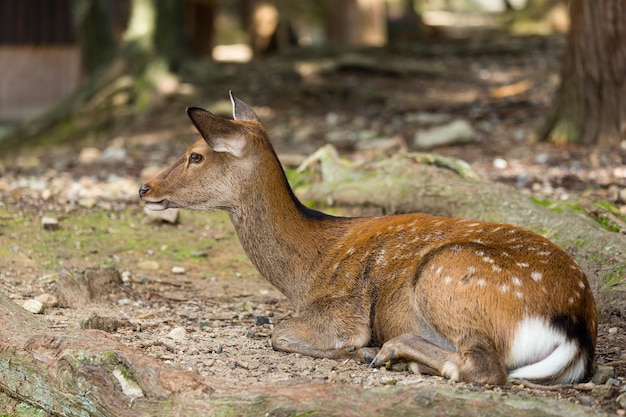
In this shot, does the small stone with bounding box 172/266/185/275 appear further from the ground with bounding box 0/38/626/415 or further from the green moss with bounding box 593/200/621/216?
the green moss with bounding box 593/200/621/216

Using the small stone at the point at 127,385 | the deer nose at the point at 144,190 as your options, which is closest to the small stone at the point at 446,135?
the deer nose at the point at 144,190

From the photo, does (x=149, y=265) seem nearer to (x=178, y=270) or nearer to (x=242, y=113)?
(x=178, y=270)

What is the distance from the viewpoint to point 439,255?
4555mm

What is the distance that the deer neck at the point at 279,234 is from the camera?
521cm

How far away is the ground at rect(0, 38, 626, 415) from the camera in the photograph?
4.82 metres

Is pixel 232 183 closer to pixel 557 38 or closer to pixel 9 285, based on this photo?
pixel 9 285

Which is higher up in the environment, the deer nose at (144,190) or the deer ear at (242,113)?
the deer ear at (242,113)

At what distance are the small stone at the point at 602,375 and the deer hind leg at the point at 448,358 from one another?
452 millimetres

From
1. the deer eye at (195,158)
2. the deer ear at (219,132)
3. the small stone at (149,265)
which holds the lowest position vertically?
the small stone at (149,265)

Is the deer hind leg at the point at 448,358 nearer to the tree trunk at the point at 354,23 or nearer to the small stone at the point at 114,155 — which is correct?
the small stone at the point at 114,155

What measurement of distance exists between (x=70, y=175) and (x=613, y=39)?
5.62 meters

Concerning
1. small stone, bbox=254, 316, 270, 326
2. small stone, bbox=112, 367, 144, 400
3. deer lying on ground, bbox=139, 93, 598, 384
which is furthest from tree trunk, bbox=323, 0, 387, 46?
small stone, bbox=112, 367, 144, 400

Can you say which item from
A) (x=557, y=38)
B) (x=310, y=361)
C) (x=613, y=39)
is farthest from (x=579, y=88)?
(x=557, y=38)

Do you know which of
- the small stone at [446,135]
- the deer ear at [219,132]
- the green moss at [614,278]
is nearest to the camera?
the deer ear at [219,132]
